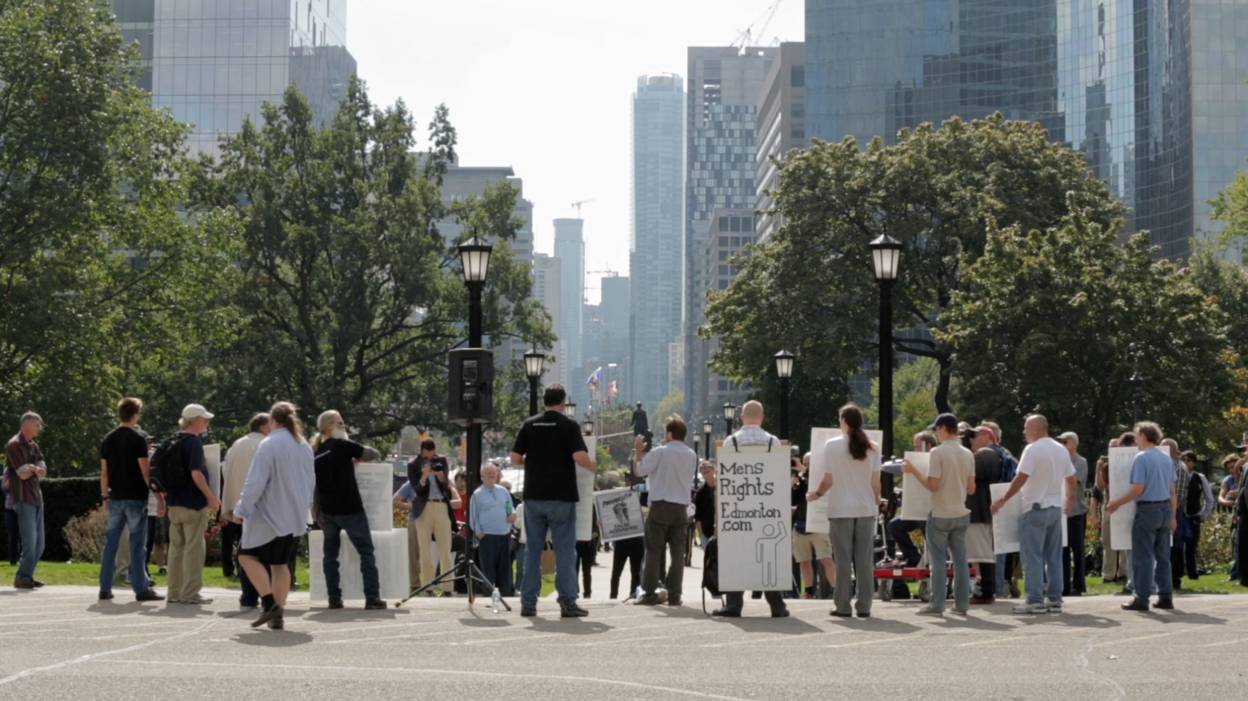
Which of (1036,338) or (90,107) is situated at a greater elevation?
(90,107)

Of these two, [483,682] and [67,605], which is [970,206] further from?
[483,682]

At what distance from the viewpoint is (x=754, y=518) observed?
51.1 feet

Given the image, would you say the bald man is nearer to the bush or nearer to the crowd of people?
the crowd of people

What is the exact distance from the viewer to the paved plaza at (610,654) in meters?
10.4

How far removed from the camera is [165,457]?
16.2 metres

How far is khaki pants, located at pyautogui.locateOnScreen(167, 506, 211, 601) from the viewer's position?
1630 cm

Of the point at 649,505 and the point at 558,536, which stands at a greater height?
the point at 649,505

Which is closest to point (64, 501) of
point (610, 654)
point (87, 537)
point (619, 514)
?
point (87, 537)

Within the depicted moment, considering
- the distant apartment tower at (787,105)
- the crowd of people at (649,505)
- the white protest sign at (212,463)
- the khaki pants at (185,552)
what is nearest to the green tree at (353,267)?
the crowd of people at (649,505)

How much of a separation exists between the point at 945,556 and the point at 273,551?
20.8 feet

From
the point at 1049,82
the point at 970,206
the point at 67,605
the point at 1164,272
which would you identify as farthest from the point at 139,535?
the point at 1049,82

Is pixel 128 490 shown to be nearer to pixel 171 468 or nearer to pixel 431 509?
pixel 171 468

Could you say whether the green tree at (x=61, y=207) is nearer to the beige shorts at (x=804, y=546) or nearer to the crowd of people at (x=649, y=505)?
the crowd of people at (x=649, y=505)

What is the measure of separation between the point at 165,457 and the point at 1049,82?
134566 millimetres
